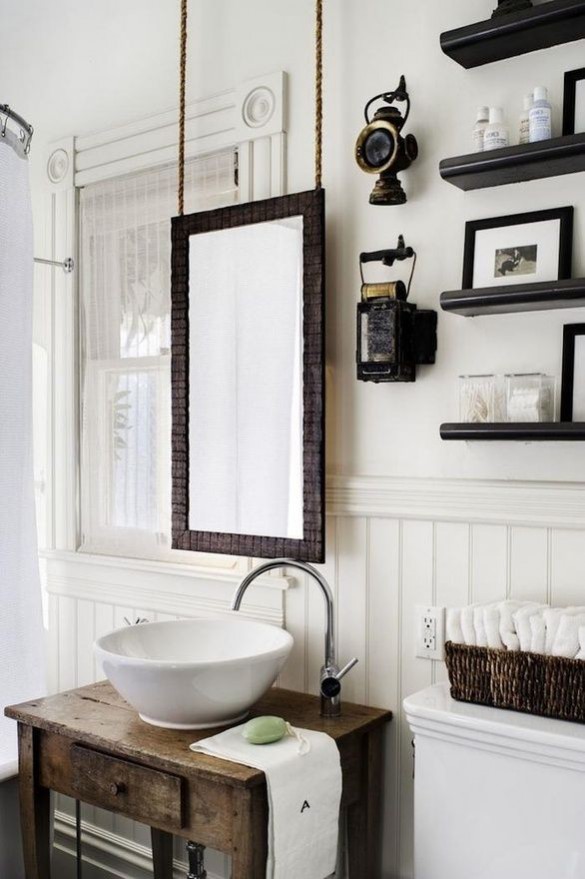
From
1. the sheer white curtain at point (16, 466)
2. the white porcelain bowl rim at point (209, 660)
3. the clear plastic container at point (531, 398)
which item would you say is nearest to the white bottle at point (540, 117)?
the clear plastic container at point (531, 398)

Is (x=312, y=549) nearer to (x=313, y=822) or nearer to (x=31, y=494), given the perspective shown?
(x=313, y=822)

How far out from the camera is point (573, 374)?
174 centimetres

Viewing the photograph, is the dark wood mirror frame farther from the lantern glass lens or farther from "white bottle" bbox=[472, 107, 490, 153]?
"white bottle" bbox=[472, 107, 490, 153]

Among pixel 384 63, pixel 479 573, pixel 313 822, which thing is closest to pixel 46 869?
pixel 313 822

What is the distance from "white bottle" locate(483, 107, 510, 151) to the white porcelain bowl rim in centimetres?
111

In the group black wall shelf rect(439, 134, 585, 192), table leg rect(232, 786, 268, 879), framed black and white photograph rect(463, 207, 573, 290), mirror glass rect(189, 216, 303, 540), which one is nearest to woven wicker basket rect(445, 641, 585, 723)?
table leg rect(232, 786, 268, 879)

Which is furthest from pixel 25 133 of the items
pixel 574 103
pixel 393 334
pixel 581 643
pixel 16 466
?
pixel 581 643

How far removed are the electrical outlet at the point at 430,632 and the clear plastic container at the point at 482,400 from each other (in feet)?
1.41

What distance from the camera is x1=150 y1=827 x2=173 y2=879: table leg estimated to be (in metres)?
2.34

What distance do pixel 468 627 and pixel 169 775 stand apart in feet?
2.14

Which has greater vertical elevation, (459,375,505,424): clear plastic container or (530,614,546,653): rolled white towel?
(459,375,505,424): clear plastic container

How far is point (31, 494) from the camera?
2.44m

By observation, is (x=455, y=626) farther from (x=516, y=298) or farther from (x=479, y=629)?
(x=516, y=298)

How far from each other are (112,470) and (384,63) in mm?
1329
